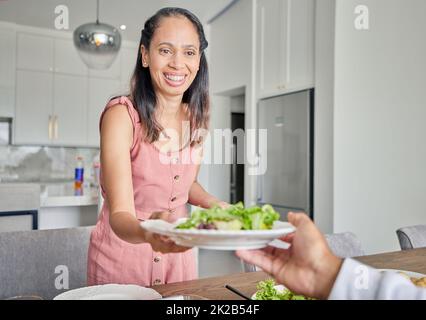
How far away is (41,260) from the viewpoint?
74 cm

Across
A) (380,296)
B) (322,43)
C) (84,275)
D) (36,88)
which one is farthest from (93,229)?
(36,88)

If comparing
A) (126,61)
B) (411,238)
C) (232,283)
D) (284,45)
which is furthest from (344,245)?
(126,61)

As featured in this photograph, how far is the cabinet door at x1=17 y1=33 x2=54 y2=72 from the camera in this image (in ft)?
9.41

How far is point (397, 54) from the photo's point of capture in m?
1.50

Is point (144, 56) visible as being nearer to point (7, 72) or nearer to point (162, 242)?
point (162, 242)

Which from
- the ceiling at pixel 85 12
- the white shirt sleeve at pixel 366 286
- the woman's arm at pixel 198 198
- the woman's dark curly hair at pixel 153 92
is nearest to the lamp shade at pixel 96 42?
the ceiling at pixel 85 12

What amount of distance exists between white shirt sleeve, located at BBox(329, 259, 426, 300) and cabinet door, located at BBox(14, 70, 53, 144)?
297 centimetres

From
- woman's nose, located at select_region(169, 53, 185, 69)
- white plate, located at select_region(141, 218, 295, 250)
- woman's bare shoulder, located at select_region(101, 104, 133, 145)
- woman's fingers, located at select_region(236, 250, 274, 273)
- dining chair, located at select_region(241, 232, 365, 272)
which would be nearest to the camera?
white plate, located at select_region(141, 218, 295, 250)

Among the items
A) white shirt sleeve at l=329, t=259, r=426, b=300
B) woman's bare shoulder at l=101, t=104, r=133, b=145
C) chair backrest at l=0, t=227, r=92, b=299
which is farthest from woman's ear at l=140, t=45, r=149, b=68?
white shirt sleeve at l=329, t=259, r=426, b=300

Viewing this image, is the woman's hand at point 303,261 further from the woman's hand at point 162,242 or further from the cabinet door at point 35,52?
the cabinet door at point 35,52

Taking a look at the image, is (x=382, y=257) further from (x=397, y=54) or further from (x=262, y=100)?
(x=262, y=100)

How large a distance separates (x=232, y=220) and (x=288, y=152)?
140cm

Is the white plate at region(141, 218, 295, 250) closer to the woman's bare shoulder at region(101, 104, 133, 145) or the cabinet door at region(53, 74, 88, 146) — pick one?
the woman's bare shoulder at region(101, 104, 133, 145)

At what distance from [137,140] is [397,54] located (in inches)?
49.5
